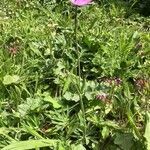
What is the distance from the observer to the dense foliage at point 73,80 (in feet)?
8.86

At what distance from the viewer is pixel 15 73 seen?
322 centimetres

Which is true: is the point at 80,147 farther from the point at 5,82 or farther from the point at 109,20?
the point at 109,20

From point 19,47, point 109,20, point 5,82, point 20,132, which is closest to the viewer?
point 20,132

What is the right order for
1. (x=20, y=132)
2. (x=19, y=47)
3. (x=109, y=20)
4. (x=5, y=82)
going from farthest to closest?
1. (x=109, y=20)
2. (x=19, y=47)
3. (x=5, y=82)
4. (x=20, y=132)

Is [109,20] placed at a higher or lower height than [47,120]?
higher

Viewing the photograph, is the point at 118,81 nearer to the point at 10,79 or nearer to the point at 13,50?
the point at 10,79

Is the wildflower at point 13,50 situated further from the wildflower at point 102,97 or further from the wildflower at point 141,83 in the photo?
the wildflower at point 141,83

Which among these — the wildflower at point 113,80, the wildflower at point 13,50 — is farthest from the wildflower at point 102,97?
the wildflower at point 13,50

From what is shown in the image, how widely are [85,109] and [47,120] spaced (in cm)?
24

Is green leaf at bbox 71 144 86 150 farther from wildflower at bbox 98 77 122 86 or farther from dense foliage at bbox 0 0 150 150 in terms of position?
wildflower at bbox 98 77 122 86

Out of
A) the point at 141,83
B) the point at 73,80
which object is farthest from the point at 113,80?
the point at 73,80

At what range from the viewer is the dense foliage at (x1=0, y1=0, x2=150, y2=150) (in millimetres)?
2701

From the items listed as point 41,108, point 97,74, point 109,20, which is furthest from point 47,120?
point 109,20

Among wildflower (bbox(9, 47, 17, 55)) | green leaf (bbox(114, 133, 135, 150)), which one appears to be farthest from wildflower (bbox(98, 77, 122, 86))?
wildflower (bbox(9, 47, 17, 55))
